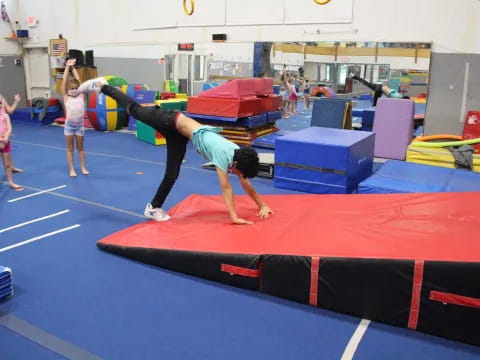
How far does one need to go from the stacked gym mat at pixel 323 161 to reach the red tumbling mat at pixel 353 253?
124 cm

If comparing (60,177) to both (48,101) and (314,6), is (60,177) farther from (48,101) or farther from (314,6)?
(48,101)

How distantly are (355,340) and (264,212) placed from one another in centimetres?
158

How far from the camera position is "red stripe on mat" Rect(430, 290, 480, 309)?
263 centimetres

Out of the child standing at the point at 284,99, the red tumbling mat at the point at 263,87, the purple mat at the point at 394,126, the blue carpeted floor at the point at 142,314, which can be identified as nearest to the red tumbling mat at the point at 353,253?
the blue carpeted floor at the point at 142,314

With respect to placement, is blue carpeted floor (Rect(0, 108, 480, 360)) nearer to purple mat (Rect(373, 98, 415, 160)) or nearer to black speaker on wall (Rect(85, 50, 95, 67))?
purple mat (Rect(373, 98, 415, 160))

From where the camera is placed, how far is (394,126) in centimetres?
775

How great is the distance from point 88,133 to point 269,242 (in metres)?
8.40

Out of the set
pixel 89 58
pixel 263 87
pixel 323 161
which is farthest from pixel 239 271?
pixel 89 58

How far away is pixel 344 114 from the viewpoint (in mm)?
8688

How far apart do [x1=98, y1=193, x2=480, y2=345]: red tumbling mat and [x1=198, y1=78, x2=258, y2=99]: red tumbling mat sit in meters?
4.43

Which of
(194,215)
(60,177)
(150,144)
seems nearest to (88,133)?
(150,144)

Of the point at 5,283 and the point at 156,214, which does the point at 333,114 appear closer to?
the point at 156,214

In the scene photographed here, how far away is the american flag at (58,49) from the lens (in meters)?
12.5

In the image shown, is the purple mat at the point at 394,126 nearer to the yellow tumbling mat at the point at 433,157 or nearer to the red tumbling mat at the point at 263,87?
the yellow tumbling mat at the point at 433,157
